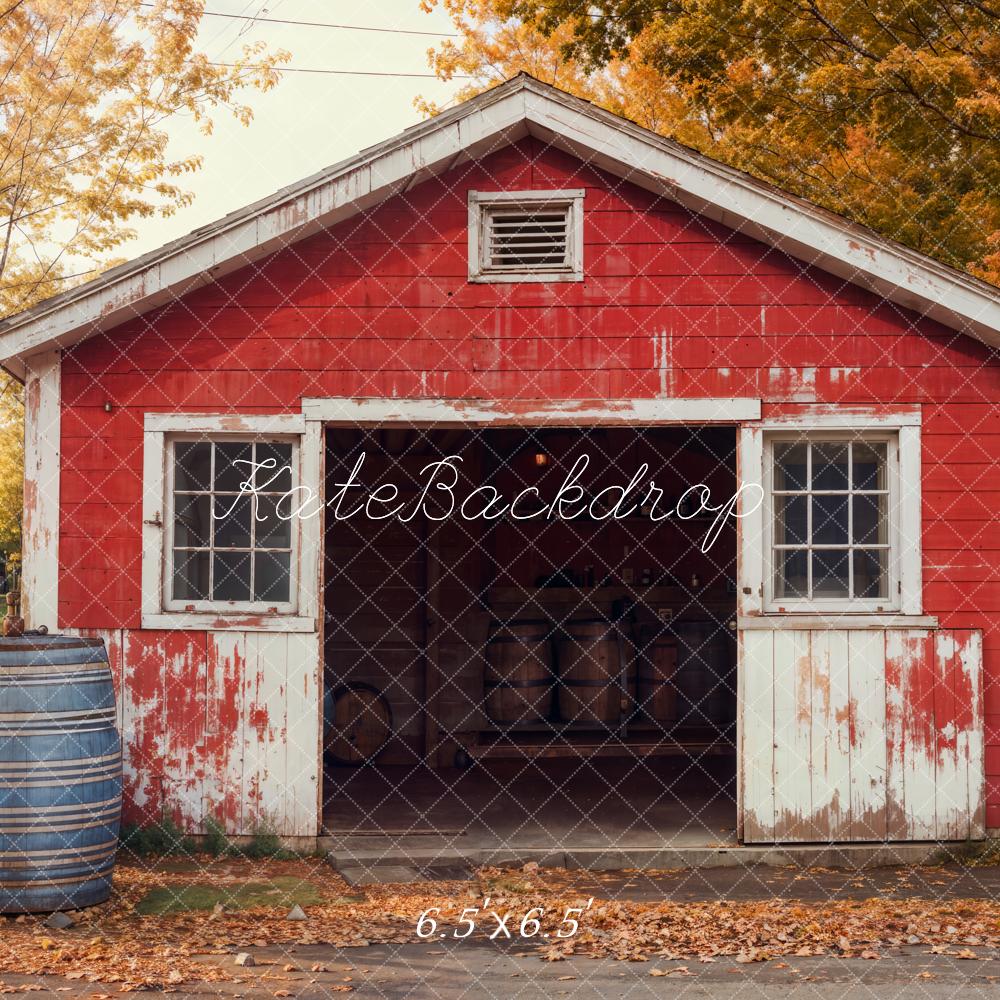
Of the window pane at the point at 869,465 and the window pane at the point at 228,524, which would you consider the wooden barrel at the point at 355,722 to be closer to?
the window pane at the point at 228,524

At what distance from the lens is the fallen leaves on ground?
255 inches

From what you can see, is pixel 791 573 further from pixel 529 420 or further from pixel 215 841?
pixel 215 841

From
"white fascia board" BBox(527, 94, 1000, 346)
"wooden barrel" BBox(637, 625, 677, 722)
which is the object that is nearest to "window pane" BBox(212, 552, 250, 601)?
"white fascia board" BBox(527, 94, 1000, 346)

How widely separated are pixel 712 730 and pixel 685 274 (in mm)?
5219

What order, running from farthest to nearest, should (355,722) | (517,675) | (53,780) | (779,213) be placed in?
(517,675), (355,722), (779,213), (53,780)

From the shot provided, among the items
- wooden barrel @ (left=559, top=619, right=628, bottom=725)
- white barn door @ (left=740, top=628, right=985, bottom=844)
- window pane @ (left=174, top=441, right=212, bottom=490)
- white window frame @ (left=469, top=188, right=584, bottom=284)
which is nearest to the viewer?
white barn door @ (left=740, top=628, right=985, bottom=844)

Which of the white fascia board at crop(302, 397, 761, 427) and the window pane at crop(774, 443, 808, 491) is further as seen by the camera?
the window pane at crop(774, 443, 808, 491)

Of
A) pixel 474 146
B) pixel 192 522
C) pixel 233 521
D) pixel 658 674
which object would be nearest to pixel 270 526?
pixel 233 521

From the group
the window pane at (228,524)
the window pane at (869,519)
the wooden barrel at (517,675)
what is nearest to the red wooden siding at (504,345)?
the window pane at (869,519)

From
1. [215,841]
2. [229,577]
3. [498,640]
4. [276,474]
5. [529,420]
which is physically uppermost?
[529,420]

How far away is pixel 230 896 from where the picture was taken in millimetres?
7719

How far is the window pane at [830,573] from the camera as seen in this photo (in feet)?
29.3

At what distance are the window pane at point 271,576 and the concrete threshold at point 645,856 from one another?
160cm

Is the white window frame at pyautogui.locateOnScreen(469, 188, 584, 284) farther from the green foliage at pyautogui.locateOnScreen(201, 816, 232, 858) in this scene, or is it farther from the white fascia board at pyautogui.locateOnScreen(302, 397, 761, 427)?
the green foliage at pyautogui.locateOnScreen(201, 816, 232, 858)
